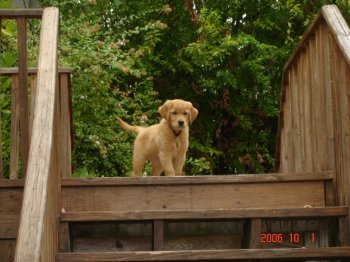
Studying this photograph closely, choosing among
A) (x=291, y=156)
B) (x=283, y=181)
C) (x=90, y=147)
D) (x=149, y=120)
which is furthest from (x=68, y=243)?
(x=149, y=120)

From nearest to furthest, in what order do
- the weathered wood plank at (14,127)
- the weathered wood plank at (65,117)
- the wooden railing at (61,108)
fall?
the weathered wood plank at (14,127)
the wooden railing at (61,108)
the weathered wood plank at (65,117)

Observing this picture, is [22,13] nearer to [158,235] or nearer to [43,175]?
[158,235]

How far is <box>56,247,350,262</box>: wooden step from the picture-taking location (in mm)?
4594

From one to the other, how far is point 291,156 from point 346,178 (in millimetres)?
2006

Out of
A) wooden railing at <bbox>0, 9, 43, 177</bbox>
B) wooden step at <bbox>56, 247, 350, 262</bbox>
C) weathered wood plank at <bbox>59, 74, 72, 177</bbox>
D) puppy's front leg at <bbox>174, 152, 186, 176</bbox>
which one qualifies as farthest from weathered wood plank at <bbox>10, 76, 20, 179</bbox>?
puppy's front leg at <bbox>174, 152, 186, 176</bbox>

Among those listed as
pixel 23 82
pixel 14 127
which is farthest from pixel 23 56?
pixel 14 127

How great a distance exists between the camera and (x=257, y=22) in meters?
14.4

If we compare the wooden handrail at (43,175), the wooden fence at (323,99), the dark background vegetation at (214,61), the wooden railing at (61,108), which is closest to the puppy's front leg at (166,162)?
the wooden railing at (61,108)

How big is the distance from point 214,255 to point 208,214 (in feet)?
1.30

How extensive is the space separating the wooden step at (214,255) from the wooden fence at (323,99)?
1.36 feet

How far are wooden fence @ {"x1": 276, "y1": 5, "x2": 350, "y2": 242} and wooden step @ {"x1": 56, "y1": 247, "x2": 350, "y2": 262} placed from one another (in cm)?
41

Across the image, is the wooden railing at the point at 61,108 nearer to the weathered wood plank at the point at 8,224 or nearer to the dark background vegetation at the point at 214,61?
the weathered wood plank at the point at 8,224

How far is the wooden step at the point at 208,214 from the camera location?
495 centimetres

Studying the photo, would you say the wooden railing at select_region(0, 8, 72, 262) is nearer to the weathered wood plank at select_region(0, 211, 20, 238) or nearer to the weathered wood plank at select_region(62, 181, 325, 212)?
the weathered wood plank at select_region(0, 211, 20, 238)
